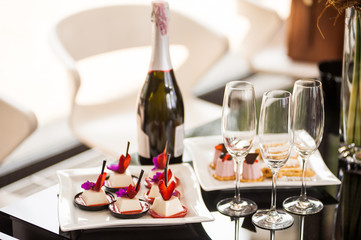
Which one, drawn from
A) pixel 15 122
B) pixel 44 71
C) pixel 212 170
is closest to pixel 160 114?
pixel 212 170

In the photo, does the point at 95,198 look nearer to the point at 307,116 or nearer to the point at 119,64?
the point at 307,116

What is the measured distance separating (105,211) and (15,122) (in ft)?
3.35

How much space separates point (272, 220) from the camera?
44.9 inches

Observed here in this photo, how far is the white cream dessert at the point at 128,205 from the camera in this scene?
1.10 metres

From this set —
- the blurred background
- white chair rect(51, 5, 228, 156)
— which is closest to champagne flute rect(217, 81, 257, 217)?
white chair rect(51, 5, 228, 156)

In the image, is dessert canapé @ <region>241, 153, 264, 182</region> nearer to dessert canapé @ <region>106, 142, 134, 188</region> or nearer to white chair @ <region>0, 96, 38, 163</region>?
dessert canapé @ <region>106, 142, 134, 188</region>

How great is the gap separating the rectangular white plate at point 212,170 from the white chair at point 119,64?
62 cm

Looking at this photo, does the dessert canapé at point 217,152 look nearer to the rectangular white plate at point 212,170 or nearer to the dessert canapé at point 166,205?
the rectangular white plate at point 212,170

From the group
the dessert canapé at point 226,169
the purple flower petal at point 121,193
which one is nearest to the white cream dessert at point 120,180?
the purple flower petal at point 121,193

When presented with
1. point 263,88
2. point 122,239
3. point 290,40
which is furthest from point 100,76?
point 290,40

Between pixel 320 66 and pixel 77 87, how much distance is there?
871mm

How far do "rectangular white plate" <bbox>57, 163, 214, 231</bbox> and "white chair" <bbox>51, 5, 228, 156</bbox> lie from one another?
77 cm

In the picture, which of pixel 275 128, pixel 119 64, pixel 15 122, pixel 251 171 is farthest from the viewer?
pixel 119 64

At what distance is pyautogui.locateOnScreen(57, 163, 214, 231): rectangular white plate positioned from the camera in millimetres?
1075
